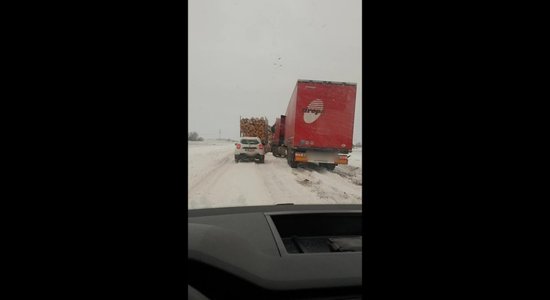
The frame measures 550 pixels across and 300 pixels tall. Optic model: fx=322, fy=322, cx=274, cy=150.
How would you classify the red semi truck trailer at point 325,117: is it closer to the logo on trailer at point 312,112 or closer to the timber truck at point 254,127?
the logo on trailer at point 312,112

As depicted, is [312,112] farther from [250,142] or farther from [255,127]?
[255,127]

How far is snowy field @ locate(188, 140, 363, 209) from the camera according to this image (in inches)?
355

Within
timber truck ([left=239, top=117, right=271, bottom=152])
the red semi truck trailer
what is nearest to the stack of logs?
timber truck ([left=239, top=117, right=271, bottom=152])

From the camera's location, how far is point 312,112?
43.4 feet

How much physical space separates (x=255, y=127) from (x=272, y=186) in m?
12.2

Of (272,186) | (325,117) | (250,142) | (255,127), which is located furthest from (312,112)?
(255,127)

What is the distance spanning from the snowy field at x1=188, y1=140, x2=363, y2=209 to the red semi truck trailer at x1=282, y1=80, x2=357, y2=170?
94cm

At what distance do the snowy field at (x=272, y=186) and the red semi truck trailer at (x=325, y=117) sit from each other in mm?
945

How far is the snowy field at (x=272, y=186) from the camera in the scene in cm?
902
